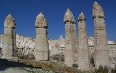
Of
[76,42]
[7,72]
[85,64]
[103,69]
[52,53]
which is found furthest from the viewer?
[52,53]

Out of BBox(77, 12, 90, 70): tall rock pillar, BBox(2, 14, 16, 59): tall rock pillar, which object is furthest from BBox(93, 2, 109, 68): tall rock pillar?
BBox(2, 14, 16, 59): tall rock pillar

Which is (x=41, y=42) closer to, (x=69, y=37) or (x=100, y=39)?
(x=69, y=37)

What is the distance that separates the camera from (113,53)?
6288cm

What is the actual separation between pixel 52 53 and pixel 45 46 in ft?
156

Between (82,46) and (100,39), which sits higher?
(100,39)

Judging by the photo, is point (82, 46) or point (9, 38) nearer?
point (9, 38)

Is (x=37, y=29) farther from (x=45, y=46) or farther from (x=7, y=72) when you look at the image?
(x=7, y=72)

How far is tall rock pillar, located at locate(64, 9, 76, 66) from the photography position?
32616 mm

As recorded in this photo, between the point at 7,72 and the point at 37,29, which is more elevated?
the point at 37,29

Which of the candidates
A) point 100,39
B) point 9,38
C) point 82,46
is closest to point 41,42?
point 9,38

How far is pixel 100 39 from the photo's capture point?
98.1 ft

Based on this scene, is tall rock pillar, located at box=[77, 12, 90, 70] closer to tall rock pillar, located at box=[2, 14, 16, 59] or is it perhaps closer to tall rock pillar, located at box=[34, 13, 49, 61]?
tall rock pillar, located at box=[34, 13, 49, 61]

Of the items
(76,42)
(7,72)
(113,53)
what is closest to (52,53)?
(113,53)

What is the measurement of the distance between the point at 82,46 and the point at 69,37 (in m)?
1.79
